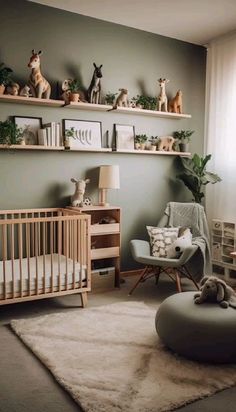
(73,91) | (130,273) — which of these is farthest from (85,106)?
(130,273)

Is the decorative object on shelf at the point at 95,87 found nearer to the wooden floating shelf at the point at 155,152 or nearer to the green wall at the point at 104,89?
the green wall at the point at 104,89

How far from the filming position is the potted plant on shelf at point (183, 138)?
4.55 m

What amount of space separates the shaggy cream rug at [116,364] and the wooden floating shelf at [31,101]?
6.32ft

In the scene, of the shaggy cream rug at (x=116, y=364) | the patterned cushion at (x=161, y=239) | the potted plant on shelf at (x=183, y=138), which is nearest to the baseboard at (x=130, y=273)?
the patterned cushion at (x=161, y=239)

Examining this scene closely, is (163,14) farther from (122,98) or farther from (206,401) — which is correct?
(206,401)

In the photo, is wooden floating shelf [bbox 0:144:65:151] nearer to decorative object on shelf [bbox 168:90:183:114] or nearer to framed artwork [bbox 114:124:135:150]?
framed artwork [bbox 114:124:135:150]

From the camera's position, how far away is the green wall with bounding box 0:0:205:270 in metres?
3.62

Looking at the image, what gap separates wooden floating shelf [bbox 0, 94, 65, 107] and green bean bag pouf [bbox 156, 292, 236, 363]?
2.25 metres

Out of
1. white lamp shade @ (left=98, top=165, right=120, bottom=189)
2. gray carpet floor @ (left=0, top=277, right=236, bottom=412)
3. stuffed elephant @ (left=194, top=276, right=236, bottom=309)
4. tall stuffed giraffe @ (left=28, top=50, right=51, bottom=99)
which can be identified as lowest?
gray carpet floor @ (left=0, top=277, right=236, bottom=412)

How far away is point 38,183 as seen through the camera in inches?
149

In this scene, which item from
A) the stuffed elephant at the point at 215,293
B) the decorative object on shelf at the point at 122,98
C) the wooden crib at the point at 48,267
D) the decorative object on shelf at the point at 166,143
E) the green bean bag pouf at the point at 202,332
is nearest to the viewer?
the green bean bag pouf at the point at 202,332

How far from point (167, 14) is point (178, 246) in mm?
2303

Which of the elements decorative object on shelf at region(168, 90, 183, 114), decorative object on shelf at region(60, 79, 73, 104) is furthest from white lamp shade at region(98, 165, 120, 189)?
decorative object on shelf at region(168, 90, 183, 114)

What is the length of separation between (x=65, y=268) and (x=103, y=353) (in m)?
0.97
